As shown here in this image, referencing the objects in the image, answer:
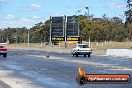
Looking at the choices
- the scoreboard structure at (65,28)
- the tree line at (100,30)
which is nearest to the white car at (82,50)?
the scoreboard structure at (65,28)

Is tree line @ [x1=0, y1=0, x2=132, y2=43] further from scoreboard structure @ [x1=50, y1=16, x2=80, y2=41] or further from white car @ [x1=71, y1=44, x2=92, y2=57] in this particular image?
white car @ [x1=71, y1=44, x2=92, y2=57]

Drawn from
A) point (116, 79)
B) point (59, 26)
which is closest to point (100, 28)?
point (59, 26)

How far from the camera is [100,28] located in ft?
378

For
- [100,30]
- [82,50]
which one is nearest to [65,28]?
[100,30]

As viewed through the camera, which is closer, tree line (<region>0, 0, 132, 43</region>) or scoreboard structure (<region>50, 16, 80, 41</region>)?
scoreboard structure (<region>50, 16, 80, 41</region>)

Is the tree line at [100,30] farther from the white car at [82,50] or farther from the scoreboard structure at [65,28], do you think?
the white car at [82,50]

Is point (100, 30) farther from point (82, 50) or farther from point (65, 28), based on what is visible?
point (82, 50)

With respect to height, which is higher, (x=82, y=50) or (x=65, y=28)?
(x=65, y=28)

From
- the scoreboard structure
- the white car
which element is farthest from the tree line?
the white car

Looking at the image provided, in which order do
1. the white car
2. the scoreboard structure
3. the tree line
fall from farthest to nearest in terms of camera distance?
the tree line → the scoreboard structure → the white car

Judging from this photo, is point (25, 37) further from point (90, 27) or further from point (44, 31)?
point (90, 27)

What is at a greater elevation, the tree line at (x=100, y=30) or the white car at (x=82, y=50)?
the tree line at (x=100, y=30)

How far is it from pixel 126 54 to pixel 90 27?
5770cm

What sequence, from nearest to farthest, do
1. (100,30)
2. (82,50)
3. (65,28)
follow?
(82,50), (65,28), (100,30)
